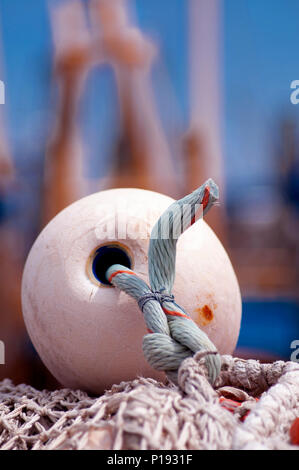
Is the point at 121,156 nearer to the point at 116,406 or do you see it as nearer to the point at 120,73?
the point at 120,73

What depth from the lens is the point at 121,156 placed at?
457cm

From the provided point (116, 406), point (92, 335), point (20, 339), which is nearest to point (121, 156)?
point (20, 339)

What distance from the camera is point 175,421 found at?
2.92 ft

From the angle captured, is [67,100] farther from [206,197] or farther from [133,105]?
[206,197]

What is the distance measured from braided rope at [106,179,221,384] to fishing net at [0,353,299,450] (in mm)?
64

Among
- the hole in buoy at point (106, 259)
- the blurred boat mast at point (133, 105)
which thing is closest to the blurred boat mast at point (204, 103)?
the blurred boat mast at point (133, 105)

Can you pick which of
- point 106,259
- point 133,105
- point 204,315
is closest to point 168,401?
point 204,315

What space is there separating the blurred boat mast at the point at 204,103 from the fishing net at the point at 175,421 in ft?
10.9

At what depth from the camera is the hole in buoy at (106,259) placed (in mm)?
1445

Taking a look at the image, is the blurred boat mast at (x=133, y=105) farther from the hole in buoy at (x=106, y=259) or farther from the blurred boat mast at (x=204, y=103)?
the hole in buoy at (x=106, y=259)

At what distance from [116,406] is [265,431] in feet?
0.88

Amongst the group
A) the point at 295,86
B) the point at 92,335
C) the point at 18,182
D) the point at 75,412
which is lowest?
the point at 75,412

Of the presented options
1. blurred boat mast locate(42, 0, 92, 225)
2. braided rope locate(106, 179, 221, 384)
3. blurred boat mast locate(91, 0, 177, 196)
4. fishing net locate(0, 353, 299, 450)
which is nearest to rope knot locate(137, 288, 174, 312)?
braided rope locate(106, 179, 221, 384)
